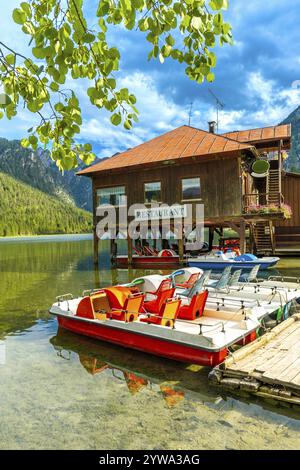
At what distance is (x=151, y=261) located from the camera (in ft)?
95.0

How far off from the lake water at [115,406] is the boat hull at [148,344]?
0.85 ft

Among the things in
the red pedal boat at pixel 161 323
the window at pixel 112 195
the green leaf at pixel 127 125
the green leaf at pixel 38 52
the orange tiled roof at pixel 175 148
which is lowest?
the red pedal boat at pixel 161 323

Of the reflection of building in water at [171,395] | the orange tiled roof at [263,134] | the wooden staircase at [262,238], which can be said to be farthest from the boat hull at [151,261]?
the reflection of building in water at [171,395]

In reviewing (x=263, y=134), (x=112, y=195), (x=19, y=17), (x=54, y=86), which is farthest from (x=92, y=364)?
(x=263, y=134)

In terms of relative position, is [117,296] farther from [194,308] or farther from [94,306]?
[194,308]

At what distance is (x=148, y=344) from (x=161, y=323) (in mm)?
696

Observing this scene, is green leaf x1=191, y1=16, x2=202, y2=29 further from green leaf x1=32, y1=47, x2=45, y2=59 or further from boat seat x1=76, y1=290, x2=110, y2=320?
boat seat x1=76, y1=290, x2=110, y2=320

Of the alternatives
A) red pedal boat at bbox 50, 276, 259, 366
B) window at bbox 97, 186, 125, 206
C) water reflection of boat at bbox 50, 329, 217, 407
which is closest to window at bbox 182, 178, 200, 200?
window at bbox 97, 186, 125, 206

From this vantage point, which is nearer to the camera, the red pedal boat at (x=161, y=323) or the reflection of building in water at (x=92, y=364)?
the red pedal boat at (x=161, y=323)

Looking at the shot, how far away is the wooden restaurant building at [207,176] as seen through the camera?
2544cm

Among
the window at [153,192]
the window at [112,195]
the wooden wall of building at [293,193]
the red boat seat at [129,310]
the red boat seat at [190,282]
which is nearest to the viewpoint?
the red boat seat at [129,310]

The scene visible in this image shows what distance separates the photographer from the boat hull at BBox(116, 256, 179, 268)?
91.2ft

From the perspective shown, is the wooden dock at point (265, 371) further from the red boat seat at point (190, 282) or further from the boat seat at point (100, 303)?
the red boat seat at point (190, 282)
